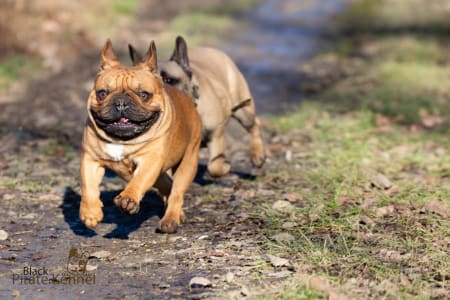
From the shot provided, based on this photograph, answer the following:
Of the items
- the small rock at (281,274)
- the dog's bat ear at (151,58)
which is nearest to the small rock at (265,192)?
the dog's bat ear at (151,58)

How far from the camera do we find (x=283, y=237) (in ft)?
19.5

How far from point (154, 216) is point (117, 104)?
1.53 m

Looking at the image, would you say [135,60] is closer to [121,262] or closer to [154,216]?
[154,216]

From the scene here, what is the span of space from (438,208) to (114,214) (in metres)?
2.37

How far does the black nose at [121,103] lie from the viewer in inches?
221

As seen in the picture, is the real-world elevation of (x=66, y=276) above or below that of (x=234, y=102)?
below

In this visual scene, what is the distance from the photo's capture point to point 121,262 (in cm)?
571

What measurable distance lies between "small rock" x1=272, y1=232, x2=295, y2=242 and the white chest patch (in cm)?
112

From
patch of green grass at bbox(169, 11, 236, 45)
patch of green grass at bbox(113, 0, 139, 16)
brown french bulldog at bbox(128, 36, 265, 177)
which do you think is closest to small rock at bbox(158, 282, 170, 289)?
brown french bulldog at bbox(128, 36, 265, 177)

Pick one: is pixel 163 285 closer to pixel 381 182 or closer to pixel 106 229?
pixel 106 229

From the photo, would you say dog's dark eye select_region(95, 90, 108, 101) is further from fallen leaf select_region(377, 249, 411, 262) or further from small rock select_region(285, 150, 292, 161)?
small rock select_region(285, 150, 292, 161)

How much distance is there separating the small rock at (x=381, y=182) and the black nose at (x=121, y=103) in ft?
8.15

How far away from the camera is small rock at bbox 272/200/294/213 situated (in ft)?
22.0

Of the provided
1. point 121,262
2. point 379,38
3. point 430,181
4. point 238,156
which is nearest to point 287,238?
point 121,262
